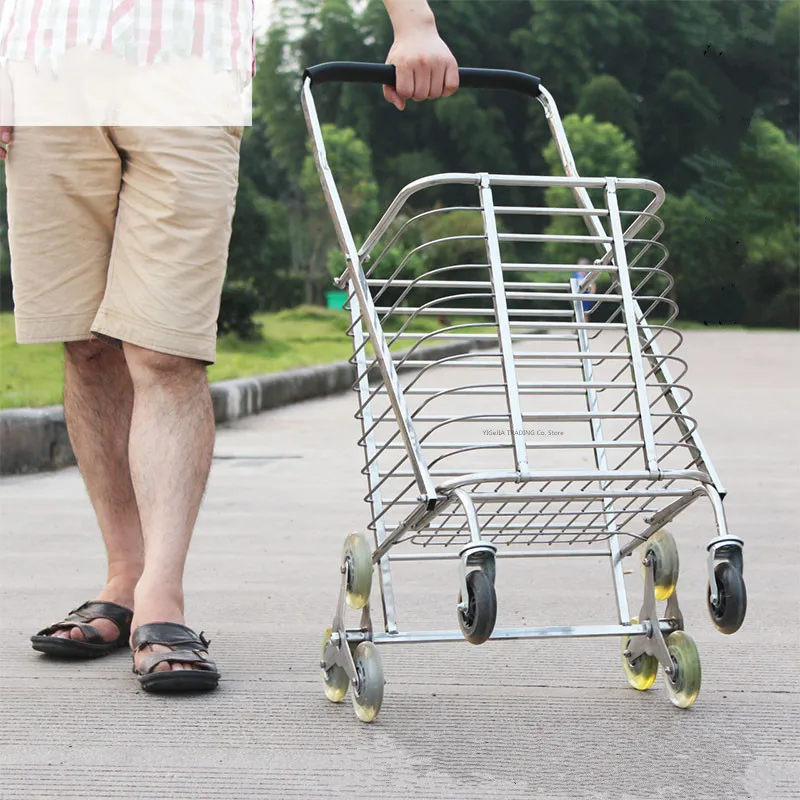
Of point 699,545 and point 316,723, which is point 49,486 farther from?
point 316,723

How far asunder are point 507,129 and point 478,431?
50166 mm

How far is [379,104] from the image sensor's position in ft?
192

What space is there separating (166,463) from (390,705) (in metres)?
0.70

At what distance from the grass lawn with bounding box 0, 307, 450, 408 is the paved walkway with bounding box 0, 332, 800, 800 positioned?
175 centimetres

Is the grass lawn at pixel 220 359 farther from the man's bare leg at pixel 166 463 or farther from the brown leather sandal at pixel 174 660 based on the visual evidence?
the brown leather sandal at pixel 174 660

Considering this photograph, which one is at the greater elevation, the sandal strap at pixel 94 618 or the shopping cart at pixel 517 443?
the shopping cart at pixel 517 443

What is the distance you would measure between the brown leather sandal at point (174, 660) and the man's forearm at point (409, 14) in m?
1.23

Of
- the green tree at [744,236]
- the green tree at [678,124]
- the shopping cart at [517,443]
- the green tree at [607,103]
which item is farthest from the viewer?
the green tree at [607,103]

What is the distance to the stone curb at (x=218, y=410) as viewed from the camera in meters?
5.90

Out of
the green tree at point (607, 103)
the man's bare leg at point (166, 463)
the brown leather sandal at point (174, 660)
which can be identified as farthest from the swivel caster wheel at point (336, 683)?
the green tree at point (607, 103)

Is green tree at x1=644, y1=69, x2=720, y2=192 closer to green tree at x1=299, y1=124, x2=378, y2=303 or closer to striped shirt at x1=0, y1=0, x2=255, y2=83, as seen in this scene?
green tree at x1=299, y1=124, x2=378, y2=303

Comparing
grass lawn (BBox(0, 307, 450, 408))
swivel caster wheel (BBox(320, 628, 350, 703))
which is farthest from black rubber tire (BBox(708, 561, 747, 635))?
grass lawn (BBox(0, 307, 450, 408))

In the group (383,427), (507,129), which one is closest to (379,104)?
(507,129)

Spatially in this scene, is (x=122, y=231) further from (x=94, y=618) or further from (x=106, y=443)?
(x=94, y=618)
